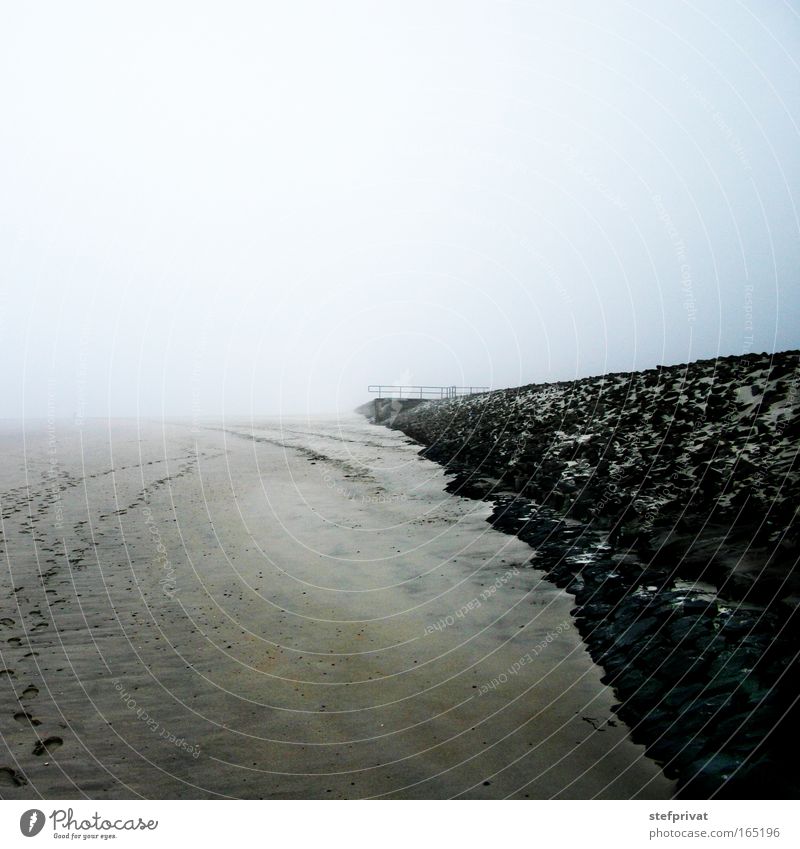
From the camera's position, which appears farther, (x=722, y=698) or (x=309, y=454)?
(x=309, y=454)

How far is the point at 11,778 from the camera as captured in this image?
4711 mm

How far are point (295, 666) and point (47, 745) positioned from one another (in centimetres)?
283

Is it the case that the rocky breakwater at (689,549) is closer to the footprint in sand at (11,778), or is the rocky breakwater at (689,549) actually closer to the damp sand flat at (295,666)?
the damp sand flat at (295,666)

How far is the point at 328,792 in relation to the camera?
461 centimetres

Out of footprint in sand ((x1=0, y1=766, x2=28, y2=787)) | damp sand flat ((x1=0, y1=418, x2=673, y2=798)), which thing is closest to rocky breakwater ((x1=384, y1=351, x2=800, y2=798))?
damp sand flat ((x1=0, y1=418, x2=673, y2=798))

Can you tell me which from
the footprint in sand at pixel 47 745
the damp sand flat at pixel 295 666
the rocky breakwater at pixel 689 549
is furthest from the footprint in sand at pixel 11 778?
the rocky breakwater at pixel 689 549

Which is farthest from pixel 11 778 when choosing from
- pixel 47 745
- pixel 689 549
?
pixel 689 549

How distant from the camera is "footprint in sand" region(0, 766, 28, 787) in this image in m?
4.67

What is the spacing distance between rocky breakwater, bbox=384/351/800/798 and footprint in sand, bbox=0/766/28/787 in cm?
608

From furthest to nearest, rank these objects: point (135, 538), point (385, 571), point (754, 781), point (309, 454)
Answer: point (309, 454)
point (135, 538)
point (385, 571)
point (754, 781)

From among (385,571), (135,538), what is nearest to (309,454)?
(135,538)

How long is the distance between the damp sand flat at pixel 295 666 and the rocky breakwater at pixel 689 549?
536 millimetres

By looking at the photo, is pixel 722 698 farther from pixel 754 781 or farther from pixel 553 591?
pixel 553 591

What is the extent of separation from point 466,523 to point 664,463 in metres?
5.25
